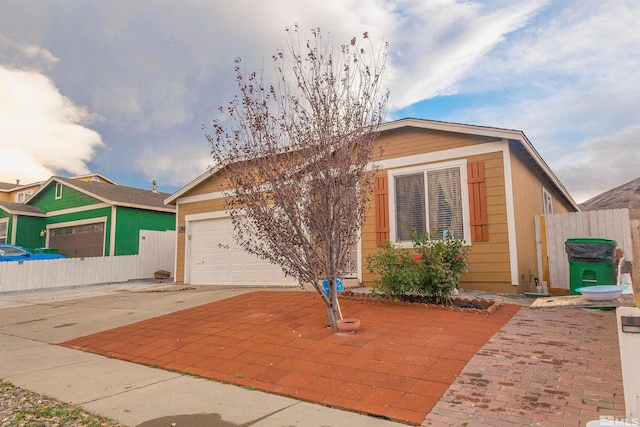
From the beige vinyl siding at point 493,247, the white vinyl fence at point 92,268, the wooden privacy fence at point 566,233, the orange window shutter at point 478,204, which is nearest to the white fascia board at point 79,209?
the white vinyl fence at point 92,268

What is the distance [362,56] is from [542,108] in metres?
9.71

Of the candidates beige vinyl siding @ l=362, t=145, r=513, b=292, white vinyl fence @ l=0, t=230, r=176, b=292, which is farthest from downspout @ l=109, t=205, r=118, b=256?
beige vinyl siding @ l=362, t=145, r=513, b=292

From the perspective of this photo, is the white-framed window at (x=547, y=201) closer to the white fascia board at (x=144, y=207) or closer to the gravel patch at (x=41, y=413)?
the gravel patch at (x=41, y=413)

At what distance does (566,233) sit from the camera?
8.69m

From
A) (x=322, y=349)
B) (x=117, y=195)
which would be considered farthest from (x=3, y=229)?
(x=322, y=349)

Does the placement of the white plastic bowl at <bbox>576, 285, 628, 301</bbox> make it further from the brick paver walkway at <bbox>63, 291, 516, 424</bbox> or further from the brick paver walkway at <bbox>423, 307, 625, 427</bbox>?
the brick paver walkway at <bbox>63, 291, 516, 424</bbox>

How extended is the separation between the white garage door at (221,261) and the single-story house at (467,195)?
115 inches

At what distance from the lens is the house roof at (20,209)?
20.5m

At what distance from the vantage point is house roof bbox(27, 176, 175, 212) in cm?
1820

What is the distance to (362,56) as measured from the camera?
5.82 meters

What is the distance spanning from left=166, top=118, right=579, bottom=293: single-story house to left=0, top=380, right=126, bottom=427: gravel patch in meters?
3.93

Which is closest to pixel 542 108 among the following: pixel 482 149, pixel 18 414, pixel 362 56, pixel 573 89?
pixel 573 89

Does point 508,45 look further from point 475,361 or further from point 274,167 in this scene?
point 475,361

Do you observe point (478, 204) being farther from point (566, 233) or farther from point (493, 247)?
point (566, 233)
